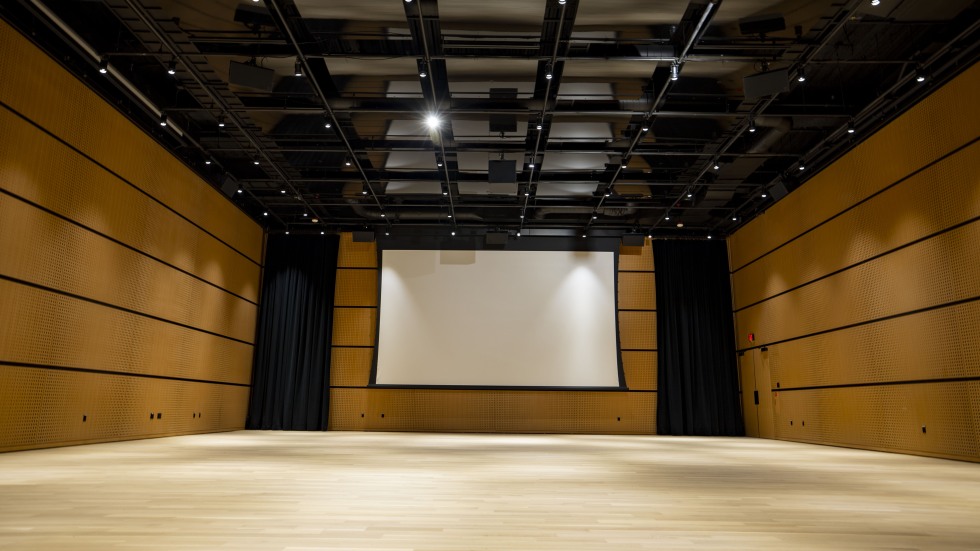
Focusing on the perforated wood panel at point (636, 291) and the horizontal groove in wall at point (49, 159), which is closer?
the horizontal groove in wall at point (49, 159)

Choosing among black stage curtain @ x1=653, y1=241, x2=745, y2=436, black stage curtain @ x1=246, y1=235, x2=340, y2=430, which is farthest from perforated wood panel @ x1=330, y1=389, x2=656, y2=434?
black stage curtain @ x1=653, y1=241, x2=745, y2=436

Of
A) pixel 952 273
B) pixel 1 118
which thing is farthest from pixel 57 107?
pixel 952 273

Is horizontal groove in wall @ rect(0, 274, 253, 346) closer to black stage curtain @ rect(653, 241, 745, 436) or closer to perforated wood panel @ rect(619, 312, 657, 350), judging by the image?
perforated wood panel @ rect(619, 312, 657, 350)

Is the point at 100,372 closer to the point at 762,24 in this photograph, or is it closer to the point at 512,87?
the point at 512,87

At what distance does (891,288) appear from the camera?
25.0 ft

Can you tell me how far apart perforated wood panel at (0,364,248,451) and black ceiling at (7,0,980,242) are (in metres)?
3.47

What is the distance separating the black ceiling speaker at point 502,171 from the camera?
915 cm

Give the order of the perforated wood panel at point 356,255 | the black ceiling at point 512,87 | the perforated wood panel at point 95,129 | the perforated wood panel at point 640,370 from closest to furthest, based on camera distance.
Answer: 1. the perforated wood panel at point 95,129
2. the black ceiling at point 512,87
3. the perforated wood panel at point 640,370
4. the perforated wood panel at point 356,255

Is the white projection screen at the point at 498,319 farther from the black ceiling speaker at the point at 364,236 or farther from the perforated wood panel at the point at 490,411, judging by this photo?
the black ceiling speaker at the point at 364,236

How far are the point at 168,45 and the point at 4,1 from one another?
4.74ft

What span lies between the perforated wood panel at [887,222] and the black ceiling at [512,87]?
101cm

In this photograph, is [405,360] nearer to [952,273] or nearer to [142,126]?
[142,126]

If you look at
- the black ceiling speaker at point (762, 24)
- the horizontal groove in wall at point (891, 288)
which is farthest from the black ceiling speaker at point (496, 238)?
the black ceiling speaker at point (762, 24)

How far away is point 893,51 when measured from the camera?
Result: 22.3 ft
